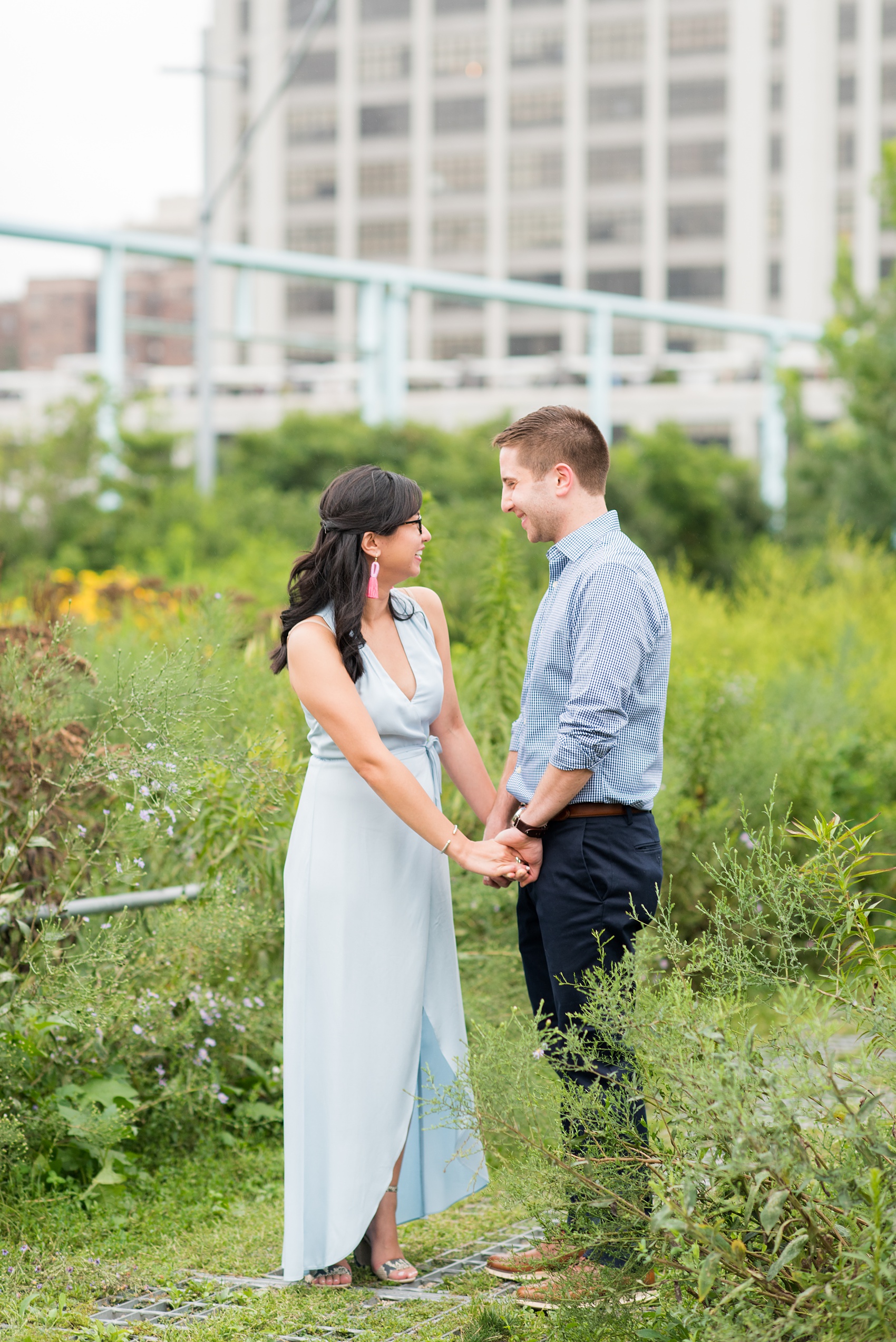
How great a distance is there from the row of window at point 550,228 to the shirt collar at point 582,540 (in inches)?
3519

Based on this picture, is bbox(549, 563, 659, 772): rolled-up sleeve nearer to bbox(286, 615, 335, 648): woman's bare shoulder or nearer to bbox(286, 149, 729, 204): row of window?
bbox(286, 615, 335, 648): woman's bare shoulder

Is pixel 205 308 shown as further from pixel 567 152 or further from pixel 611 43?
pixel 611 43

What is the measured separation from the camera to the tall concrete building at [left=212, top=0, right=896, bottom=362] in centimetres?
8681

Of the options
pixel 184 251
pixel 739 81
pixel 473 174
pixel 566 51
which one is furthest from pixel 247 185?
pixel 184 251

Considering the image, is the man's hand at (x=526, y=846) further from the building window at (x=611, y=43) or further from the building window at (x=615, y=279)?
the building window at (x=611, y=43)

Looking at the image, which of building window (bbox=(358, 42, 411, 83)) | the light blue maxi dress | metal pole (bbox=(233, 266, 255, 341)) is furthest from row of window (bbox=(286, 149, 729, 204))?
the light blue maxi dress

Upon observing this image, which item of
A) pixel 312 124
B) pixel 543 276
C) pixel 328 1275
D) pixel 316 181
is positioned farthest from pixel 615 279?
pixel 328 1275

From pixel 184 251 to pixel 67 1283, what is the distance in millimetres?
18853

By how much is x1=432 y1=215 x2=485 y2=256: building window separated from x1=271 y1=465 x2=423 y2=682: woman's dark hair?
9045cm

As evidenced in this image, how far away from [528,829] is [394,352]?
22.4m

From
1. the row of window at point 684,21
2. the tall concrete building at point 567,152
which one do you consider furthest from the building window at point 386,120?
the row of window at point 684,21

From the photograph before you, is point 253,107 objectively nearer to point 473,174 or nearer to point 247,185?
point 247,185

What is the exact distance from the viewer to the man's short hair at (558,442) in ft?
10.4

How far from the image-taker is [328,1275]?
10.7 ft
